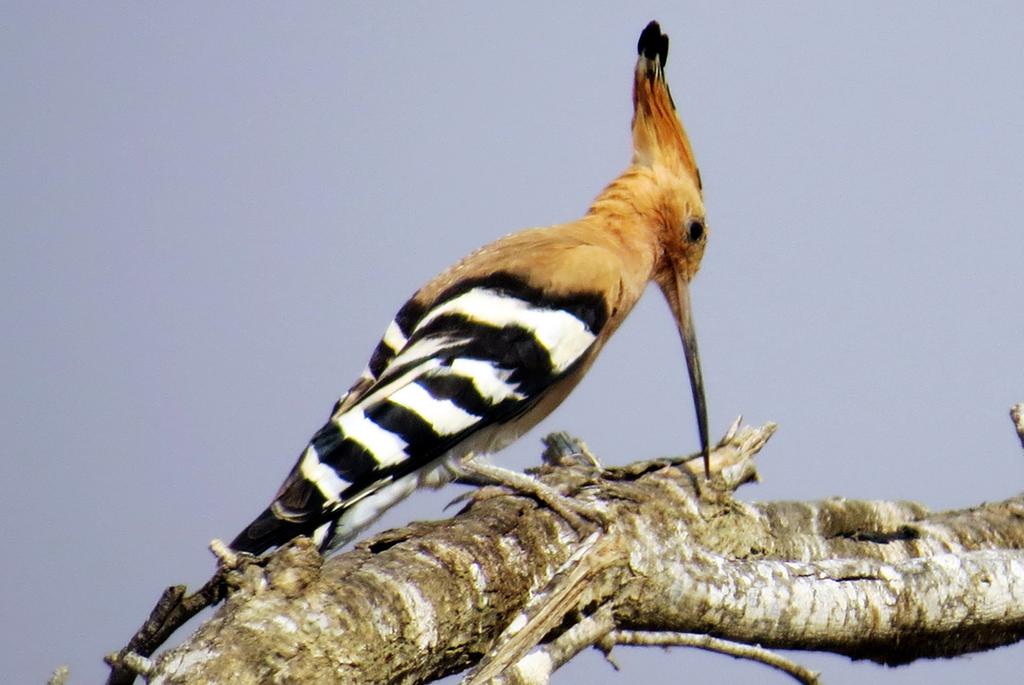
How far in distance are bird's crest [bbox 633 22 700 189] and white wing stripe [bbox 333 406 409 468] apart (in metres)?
1.47

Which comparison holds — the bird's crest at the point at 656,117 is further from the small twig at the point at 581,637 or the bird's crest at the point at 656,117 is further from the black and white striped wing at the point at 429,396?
the small twig at the point at 581,637

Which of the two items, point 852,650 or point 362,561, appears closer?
point 362,561

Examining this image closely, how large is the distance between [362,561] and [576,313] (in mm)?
1291

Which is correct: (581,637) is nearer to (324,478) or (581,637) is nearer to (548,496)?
(548,496)

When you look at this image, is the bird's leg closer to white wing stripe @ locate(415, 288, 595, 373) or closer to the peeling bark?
the peeling bark

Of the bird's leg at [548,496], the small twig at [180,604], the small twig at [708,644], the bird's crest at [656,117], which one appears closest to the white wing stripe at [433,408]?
the bird's leg at [548,496]

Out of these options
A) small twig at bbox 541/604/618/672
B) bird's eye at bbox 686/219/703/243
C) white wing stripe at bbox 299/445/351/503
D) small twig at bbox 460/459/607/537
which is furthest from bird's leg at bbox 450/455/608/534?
bird's eye at bbox 686/219/703/243

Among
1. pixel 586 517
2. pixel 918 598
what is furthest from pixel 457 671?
pixel 918 598

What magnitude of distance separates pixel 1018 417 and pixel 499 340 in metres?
1.48

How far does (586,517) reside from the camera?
8.25 feet

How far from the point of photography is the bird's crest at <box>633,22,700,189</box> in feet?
12.5

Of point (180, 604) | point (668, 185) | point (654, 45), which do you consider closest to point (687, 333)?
point (668, 185)

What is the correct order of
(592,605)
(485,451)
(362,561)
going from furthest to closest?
(485,451) < (592,605) < (362,561)

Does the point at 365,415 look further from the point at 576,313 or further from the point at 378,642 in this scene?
the point at 378,642
